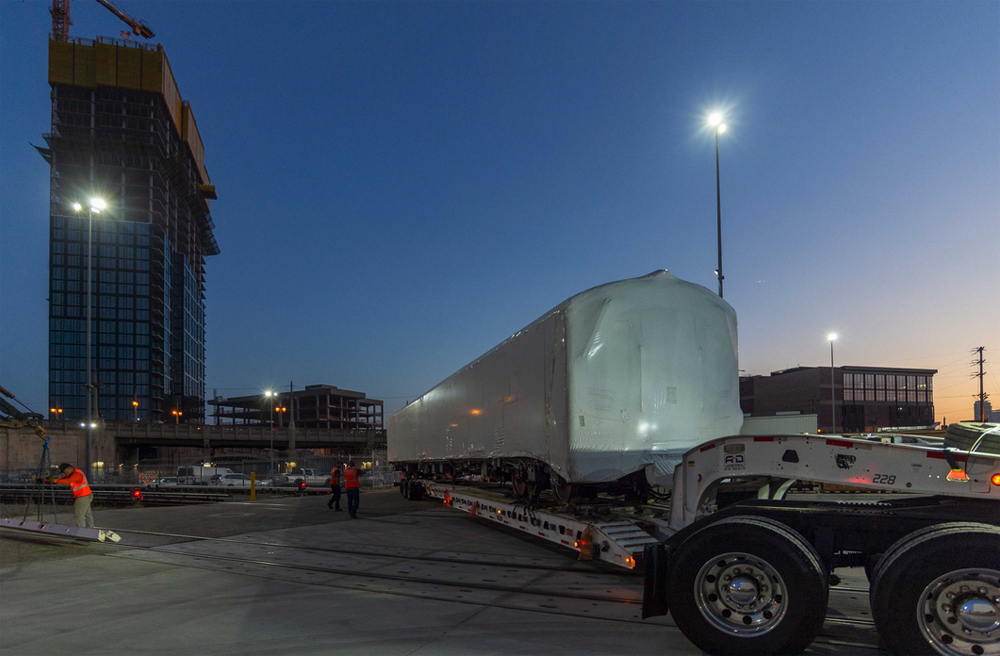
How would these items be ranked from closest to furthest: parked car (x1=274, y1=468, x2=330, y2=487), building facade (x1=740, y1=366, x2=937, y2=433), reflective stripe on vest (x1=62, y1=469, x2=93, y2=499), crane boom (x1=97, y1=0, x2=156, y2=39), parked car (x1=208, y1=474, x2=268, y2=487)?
reflective stripe on vest (x1=62, y1=469, x2=93, y2=499) → parked car (x1=274, y1=468, x2=330, y2=487) → parked car (x1=208, y1=474, x2=268, y2=487) → building facade (x1=740, y1=366, x2=937, y2=433) → crane boom (x1=97, y1=0, x2=156, y2=39)

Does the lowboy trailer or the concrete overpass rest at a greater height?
the lowboy trailer

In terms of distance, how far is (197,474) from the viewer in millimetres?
40969

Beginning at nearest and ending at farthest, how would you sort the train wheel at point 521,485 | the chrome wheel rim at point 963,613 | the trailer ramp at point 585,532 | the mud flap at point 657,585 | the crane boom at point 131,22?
1. the chrome wheel rim at point 963,613
2. the mud flap at point 657,585
3. the trailer ramp at point 585,532
4. the train wheel at point 521,485
5. the crane boom at point 131,22

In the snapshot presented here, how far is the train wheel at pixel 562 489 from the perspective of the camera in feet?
28.0

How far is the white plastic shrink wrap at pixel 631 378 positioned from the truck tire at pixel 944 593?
10.9 ft

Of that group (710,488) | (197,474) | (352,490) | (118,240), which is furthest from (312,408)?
(710,488)

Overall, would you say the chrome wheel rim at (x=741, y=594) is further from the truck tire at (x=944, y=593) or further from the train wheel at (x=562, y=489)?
the train wheel at (x=562, y=489)

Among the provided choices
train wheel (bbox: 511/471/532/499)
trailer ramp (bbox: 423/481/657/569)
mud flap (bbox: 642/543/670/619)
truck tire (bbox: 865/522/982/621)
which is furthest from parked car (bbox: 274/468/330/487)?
truck tire (bbox: 865/522/982/621)

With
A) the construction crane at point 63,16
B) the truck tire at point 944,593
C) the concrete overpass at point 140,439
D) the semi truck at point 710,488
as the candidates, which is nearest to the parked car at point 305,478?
the concrete overpass at point 140,439

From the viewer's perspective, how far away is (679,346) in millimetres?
8219

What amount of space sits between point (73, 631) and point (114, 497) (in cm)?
2951

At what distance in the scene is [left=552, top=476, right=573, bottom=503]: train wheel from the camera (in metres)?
8.55

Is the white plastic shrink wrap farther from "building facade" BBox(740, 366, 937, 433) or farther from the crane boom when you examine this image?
the crane boom

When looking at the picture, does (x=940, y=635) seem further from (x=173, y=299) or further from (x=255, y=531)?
(x=173, y=299)
